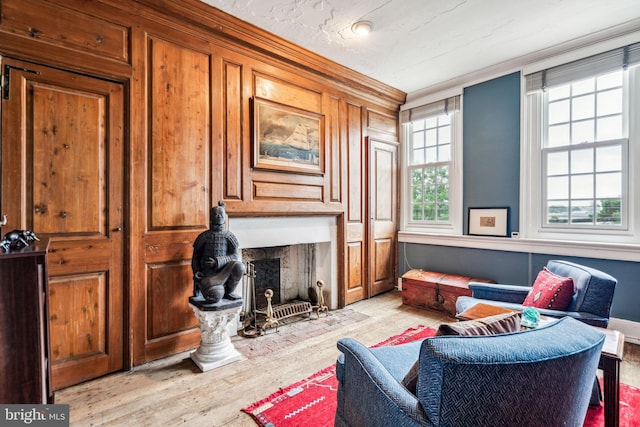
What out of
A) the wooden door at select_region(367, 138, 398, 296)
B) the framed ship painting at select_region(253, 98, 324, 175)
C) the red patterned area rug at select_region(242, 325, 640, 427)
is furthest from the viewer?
the wooden door at select_region(367, 138, 398, 296)

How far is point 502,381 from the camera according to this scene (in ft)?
2.83

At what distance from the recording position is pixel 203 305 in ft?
7.66

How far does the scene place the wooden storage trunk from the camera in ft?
11.2

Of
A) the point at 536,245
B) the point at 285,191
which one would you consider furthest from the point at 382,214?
the point at 536,245

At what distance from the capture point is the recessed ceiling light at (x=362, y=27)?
106 inches

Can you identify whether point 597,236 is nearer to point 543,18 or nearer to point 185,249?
point 543,18

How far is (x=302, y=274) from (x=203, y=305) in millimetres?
1649

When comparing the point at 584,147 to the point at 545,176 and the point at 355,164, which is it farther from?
the point at 355,164

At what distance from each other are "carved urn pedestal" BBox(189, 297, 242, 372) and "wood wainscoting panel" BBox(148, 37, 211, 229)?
0.71 m

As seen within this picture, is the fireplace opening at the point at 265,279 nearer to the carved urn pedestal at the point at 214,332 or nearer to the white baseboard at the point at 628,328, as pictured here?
the carved urn pedestal at the point at 214,332

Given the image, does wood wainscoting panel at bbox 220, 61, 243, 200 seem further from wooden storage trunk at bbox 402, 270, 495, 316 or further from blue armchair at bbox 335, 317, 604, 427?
wooden storage trunk at bbox 402, 270, 495, 316

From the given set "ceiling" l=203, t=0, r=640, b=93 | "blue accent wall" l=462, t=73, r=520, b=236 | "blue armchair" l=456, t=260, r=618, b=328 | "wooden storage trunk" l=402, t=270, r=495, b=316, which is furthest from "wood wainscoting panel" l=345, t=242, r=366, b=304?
"ceiling" l=203, t=0, r=640, b=93

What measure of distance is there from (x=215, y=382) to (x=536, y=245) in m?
3.34

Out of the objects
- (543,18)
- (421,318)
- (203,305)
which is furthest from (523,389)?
(543,18)
